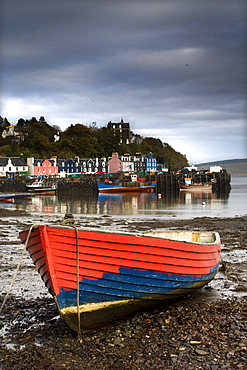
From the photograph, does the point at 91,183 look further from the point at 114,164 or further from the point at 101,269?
the point at 101,269

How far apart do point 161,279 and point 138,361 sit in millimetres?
2071

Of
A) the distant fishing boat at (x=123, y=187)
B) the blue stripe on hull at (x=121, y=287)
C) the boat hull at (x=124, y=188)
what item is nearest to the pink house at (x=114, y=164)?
the distant fishing boat at (x=123, y=187)

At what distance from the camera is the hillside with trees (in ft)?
388

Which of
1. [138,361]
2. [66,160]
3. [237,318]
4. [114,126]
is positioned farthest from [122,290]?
[114,126]

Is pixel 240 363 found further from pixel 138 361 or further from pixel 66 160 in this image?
pixel 66 160

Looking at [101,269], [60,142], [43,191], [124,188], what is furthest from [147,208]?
[60,142]

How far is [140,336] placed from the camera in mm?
7270

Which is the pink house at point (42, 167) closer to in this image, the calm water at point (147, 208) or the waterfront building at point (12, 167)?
the waterfront building at point (12, 167)

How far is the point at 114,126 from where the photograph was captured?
475 feet

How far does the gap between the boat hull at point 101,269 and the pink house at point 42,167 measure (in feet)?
315

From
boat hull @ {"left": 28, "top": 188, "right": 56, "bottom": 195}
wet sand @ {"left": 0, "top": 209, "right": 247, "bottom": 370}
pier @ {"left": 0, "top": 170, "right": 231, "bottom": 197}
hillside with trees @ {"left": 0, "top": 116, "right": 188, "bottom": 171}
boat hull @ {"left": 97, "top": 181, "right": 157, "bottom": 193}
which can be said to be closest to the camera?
wet sand @ {"left": 0, "top": 209, "right": 247, "bottom": 370}

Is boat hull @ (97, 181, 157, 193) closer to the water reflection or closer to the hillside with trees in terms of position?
the water reflection

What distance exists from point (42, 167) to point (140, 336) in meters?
98.3

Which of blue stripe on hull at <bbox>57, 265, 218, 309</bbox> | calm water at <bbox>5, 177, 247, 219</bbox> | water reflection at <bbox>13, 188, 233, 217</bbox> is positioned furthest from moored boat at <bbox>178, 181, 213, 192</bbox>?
blue stripe on hull at <bbox>57, 265, 218, 309</bbox>
